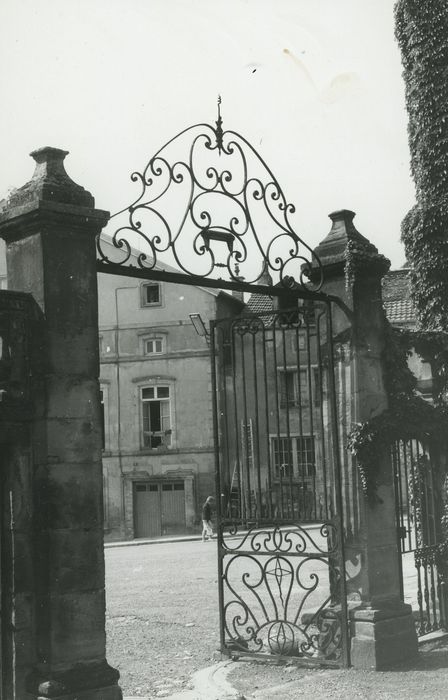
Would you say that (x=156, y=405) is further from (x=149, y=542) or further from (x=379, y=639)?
(x=379, y=639)

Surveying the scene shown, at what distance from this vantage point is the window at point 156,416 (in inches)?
1245

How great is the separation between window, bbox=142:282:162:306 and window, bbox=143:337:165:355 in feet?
4.38

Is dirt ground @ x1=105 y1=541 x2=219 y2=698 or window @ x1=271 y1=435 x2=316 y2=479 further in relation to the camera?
dirt ground @ x1=105 y1=541 x2=219 y2=698

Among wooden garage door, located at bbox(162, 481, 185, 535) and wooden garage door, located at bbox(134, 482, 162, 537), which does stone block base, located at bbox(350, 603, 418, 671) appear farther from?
wooden garage door, located at bbox(134, 482, 162, 537)

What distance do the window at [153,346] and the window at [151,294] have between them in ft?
4.38

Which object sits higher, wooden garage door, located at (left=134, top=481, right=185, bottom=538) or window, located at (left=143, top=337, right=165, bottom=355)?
window, located at (left=143, top=337, right=165, bottom=355)

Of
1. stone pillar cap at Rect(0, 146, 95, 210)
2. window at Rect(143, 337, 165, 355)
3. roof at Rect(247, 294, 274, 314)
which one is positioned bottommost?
stone pillar cap at Rect(0, 146, 95, 210)

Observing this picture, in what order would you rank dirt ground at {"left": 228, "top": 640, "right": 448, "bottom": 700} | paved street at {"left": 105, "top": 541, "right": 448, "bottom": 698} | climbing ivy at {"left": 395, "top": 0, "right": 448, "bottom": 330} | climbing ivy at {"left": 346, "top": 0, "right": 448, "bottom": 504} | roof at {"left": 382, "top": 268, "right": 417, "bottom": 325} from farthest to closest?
roof at {"left": 382, "top": 268, "right": 417, "bottom": 325}
climbing ivy at {"left": 395, "top": 0, "right": 448, "bottom": 330}
climbing ivy at {"left": 346, "top": 0, "right": 448, "bottom": 504}
paved street at {"left": 105, "top": 541, "right": 448, "bottom": 698}
dirt ground at {"left": 228, "top": 640, "right": 448, "bottom": 700}

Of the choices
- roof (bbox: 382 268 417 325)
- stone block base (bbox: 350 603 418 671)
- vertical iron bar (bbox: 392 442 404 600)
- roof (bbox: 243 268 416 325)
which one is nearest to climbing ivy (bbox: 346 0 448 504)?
vertical iron bar (bbox: 392 442 404 600)

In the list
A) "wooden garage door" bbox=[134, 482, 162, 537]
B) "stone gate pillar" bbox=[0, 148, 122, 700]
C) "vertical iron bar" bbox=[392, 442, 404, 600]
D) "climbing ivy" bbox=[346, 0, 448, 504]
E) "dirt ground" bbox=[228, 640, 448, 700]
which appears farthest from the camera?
"wooden garage door" bbox=[134, 482, 162, 537]

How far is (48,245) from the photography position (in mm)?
5293

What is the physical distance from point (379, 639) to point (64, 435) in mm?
3723

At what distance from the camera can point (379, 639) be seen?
7.39m

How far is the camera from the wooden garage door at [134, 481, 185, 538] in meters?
31.0
